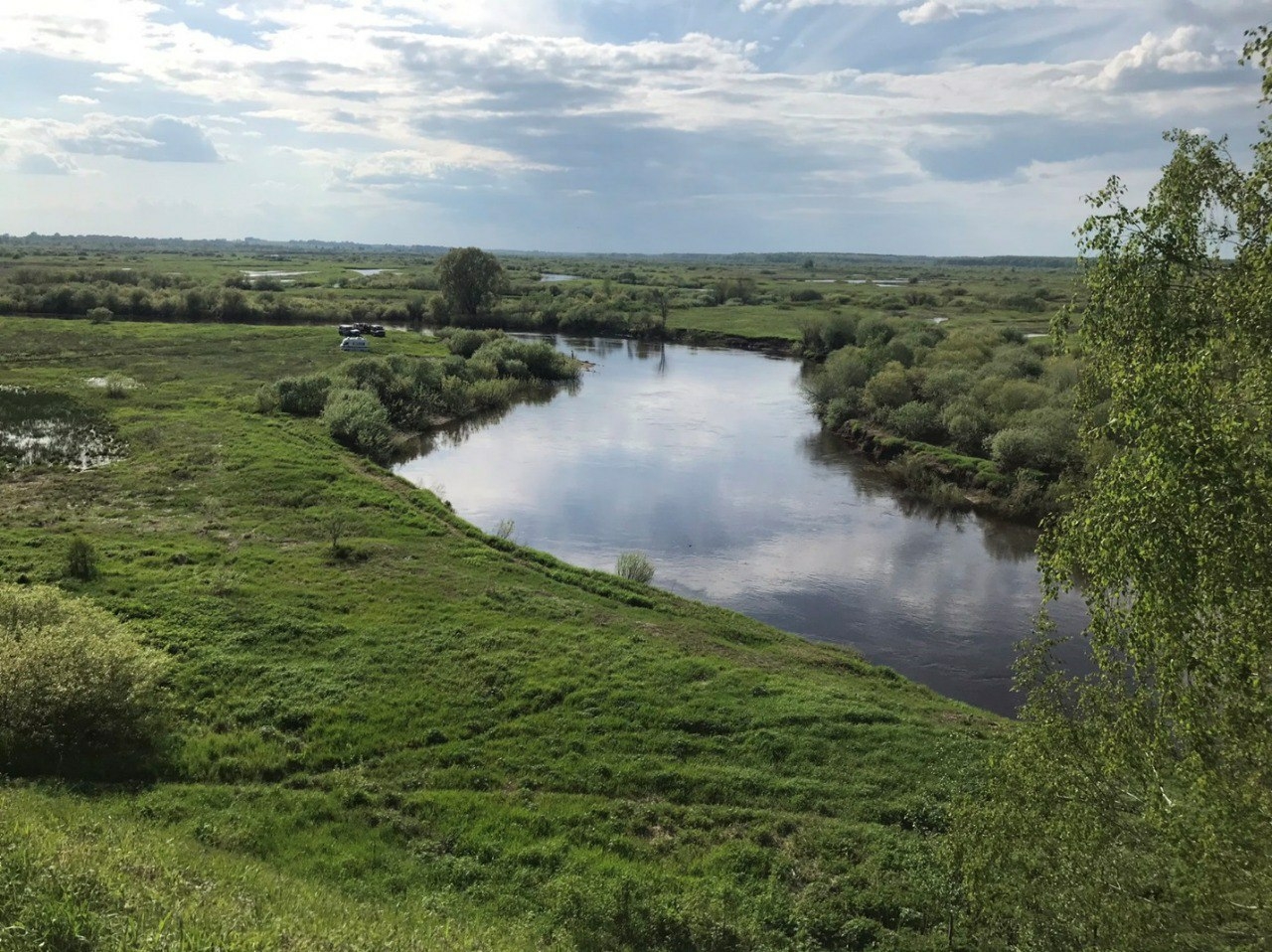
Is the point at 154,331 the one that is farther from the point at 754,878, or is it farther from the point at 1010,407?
the point at 754,878

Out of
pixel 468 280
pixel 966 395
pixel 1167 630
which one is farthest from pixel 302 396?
pixel 468 280

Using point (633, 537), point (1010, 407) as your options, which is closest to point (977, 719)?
point (633, 537)

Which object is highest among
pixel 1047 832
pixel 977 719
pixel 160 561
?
pixel 1047 832

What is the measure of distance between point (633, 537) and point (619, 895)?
69.2 feet

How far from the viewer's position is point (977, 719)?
699 inches

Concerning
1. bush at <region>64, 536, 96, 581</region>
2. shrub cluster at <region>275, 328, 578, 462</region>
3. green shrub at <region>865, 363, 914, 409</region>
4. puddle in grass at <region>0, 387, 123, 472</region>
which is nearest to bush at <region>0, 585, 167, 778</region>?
bush at <region>64, 536, 96, 581</region>

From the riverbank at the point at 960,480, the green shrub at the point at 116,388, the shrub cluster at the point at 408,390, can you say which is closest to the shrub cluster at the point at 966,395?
the riverbank at the point at 960,480

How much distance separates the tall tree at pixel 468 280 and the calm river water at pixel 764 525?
129 ft

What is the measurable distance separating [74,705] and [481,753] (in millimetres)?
6750

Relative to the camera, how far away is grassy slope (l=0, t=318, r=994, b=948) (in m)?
11.0

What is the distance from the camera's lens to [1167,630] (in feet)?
25.3

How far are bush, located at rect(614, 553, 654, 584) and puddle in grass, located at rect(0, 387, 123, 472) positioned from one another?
73.5 feet

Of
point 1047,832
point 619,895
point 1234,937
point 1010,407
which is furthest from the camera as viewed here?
point 1010,407

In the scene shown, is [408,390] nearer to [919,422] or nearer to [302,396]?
[302,396]
